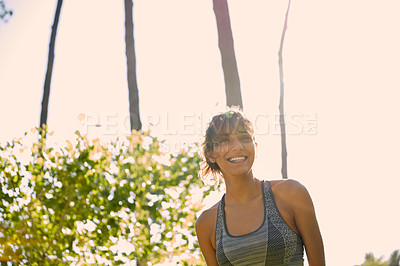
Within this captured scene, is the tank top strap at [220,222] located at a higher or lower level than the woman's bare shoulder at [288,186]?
lower

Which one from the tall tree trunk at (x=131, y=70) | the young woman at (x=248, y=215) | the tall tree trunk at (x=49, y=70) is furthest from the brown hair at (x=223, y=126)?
the tall tree trunk at (x=49, y=70)

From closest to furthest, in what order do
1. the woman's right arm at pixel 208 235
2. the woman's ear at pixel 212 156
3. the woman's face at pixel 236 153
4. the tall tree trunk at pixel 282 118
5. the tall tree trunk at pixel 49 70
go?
1. the woman's face at pixel 236 153
2. the woman's right arm at pixel 208 235
3. the woman's ear at pixel 212 156
4. the tall tree trunk at pixel 282 118
5. the tall tree trunk at pixel 49 70

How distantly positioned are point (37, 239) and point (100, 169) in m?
1.68

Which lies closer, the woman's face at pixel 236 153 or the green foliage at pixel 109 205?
the woman's face at pixel 236 153

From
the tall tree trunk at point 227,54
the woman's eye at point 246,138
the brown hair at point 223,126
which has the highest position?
the tall tree trunk at point 227,54

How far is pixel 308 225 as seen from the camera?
10.3ft

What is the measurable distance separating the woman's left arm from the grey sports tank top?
61 mm

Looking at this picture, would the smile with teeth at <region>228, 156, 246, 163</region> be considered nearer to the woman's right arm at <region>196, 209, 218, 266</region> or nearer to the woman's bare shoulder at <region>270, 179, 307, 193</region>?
the woman's bare shoulder at <region>270, 179, 307, 193</region>

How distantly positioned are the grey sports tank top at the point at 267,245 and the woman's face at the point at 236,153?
0.23 m

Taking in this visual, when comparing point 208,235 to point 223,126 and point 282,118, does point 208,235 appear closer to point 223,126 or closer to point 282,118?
point 223,126

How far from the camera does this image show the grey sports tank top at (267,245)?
123 inches

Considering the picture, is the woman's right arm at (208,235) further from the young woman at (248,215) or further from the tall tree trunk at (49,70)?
the tall tree trunk at (49,70)

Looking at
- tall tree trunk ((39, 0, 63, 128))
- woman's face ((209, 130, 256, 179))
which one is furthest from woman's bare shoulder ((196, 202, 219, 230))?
tall tree trunk ((39, 0, 63, 128))

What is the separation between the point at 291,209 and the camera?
3230 millimetres
